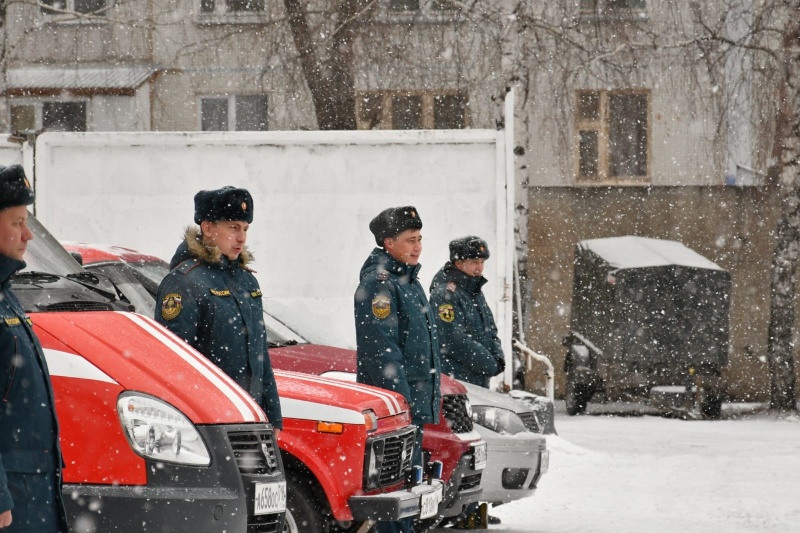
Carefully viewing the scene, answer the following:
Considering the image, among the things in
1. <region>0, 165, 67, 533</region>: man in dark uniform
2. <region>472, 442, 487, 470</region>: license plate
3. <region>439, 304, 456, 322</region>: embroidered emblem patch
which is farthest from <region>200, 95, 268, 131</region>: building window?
<region>0, 165, 67, 533</region>: man in dark uniform

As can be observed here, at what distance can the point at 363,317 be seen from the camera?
279 inches

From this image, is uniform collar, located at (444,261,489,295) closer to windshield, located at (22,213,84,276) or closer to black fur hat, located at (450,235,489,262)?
black fur hat, located at (450,235,489,262)

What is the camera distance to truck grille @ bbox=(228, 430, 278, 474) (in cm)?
516

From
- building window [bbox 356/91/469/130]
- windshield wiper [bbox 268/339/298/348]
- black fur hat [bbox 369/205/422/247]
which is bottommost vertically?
windshield wiper [bbox 268/339/298/348]

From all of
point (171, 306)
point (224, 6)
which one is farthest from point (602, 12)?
point (171, 306)

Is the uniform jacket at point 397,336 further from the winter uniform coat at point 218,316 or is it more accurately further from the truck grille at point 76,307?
the truck grille at point 76,307

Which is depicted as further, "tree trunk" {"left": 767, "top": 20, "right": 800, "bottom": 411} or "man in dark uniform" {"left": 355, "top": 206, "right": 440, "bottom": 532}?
"tree trunk" {"left": 767, "top": 20, "right": 800, "bottom": 411}

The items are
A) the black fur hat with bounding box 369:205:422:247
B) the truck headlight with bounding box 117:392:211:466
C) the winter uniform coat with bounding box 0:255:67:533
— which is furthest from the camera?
the black fur hat with bounding box 369:205:422:247

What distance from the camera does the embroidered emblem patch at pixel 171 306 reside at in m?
5.84

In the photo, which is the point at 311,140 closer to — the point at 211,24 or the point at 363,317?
the point at 363,317

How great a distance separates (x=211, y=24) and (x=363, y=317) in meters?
17.5

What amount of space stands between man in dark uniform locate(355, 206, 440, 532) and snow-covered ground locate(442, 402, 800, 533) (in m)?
2.30

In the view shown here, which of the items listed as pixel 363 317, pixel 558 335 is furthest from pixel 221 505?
pixel 558 335

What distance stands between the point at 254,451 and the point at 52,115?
22.1 m
